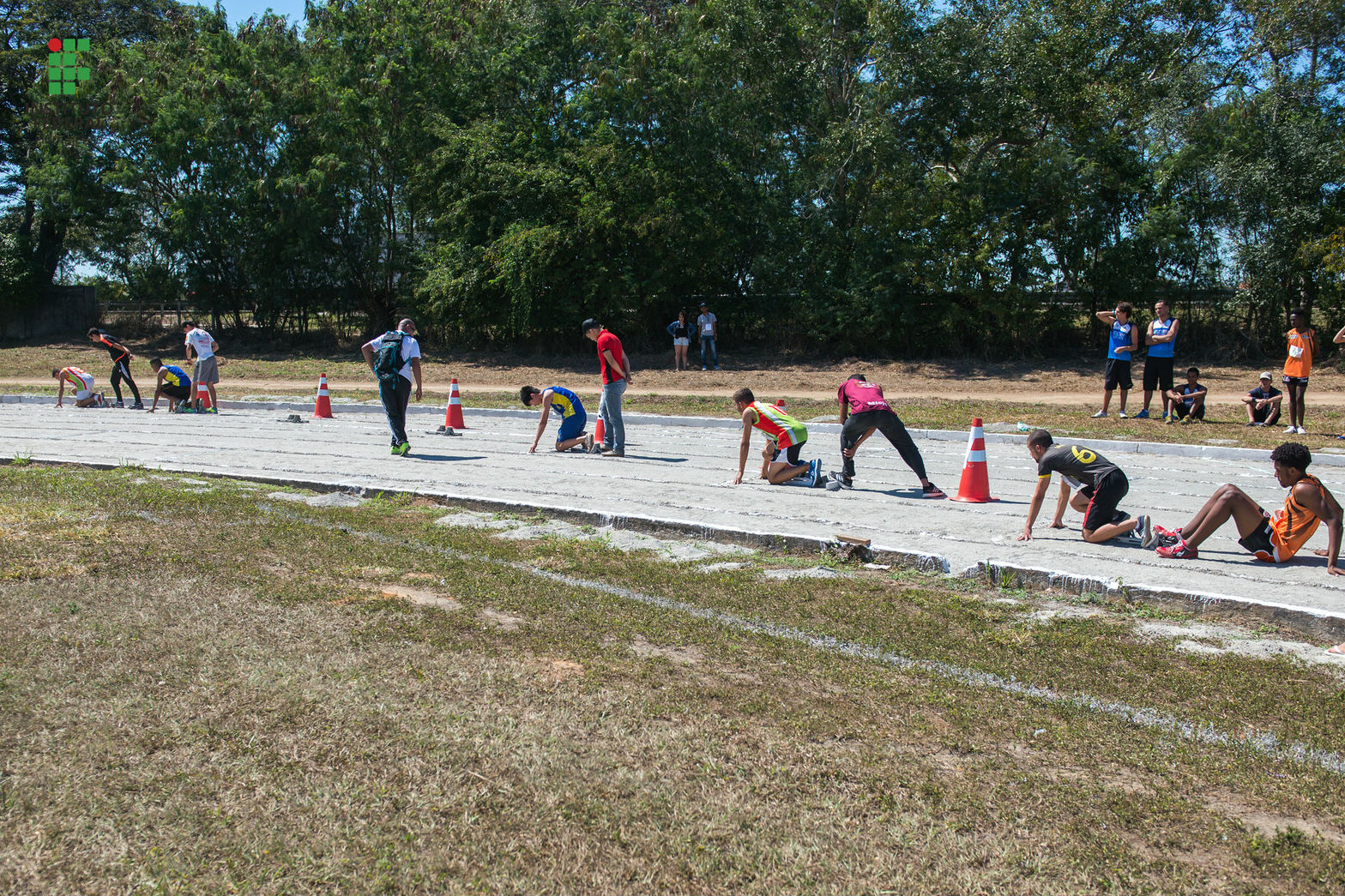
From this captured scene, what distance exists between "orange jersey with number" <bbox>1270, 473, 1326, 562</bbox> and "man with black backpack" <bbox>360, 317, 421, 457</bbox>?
29.8ft

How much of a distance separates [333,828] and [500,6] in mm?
30408

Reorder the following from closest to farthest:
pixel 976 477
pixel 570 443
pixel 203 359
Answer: pixel 976 477 < pixel 570 443 < pixel 203 359

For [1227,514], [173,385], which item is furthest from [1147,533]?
[173,385]

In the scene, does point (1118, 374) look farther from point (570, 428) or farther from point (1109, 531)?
point (1109, 531)

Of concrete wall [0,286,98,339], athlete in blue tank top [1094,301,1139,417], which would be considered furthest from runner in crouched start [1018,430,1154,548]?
concrete wall [0,286,98,339]

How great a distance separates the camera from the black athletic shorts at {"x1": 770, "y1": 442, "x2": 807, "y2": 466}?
10.3m

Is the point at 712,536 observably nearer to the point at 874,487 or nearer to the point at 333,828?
the point at 874,487

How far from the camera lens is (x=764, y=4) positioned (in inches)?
1027

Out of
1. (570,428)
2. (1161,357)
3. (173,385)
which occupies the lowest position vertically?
(570,428)

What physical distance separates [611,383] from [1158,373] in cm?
843

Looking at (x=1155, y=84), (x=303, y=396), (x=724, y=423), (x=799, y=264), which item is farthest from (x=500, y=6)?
(x=724, y=423)

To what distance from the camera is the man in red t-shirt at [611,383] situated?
1215 centimetres

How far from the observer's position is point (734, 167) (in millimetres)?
28188

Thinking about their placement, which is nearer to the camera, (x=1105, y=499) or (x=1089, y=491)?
(x=1105, y=499)
